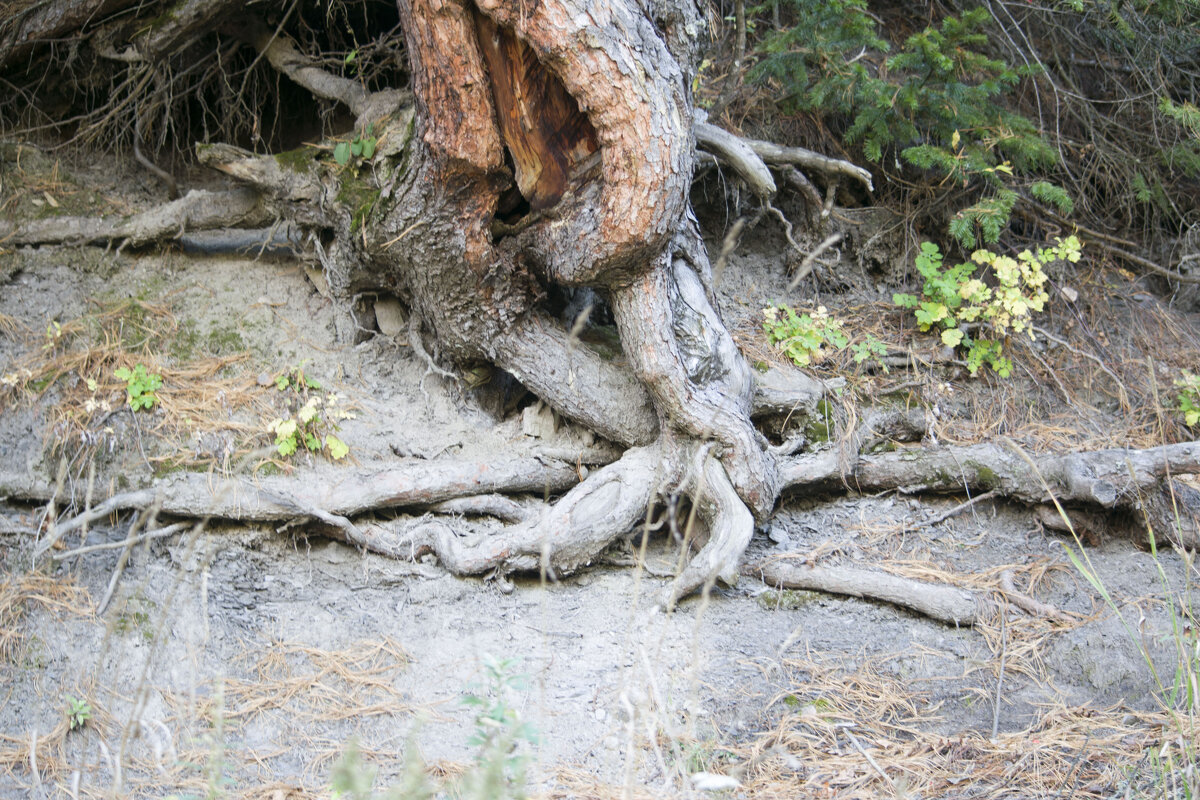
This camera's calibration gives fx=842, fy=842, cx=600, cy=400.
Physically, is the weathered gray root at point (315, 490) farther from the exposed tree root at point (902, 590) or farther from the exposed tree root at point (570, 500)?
the exposed tree root at point (902, 590)

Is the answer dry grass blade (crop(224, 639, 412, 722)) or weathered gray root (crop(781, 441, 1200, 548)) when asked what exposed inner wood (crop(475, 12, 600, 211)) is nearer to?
weathered gray root (crop(781, 441, 1200, 548))

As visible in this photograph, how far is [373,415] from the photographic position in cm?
391

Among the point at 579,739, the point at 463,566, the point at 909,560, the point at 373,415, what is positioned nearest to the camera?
the point at 579,739

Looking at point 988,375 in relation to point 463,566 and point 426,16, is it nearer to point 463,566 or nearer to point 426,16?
point 463,566

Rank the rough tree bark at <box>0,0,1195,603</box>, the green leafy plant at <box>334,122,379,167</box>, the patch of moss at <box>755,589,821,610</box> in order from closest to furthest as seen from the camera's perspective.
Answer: the rough tree bark at <box>0,0,1195,603</box>, the patch of moss at <box>755,589,821,610</box>, the green leafy plant at <box>334,122,379,167</box>

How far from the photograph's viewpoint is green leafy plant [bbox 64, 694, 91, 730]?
2797mm

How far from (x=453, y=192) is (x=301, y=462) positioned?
1.33 m

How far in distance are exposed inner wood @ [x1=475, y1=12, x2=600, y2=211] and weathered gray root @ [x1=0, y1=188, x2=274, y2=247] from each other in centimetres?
168

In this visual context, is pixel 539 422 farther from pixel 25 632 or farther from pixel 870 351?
pixel 25 632

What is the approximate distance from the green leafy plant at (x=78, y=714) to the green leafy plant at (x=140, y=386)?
4.32 feet

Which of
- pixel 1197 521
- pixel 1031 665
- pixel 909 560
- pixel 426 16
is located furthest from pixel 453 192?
pixel 1197 521

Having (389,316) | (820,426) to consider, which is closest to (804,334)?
(820,426)

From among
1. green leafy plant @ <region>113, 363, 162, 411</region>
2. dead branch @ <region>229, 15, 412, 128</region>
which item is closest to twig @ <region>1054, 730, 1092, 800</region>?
green leafy plant @ <region>113, 363, 162, 411</region>

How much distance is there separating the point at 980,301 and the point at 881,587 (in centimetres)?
184
